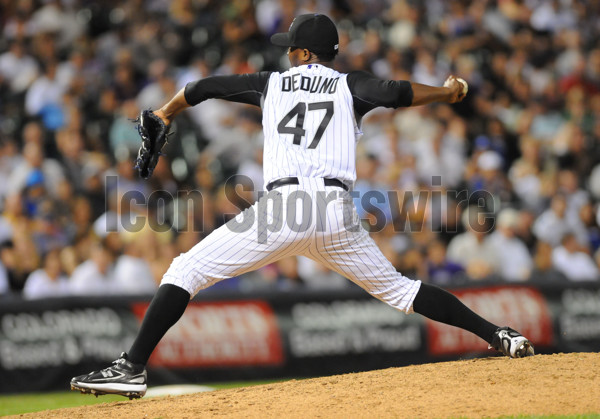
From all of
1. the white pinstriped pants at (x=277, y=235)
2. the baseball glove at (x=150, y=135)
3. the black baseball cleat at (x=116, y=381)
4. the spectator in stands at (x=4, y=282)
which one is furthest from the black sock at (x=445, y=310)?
the spectator in stands at (x=4, y=282)

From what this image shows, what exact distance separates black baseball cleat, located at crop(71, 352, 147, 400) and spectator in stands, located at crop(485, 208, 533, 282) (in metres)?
6.34

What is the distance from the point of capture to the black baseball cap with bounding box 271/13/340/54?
494 cm

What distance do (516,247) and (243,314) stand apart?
3662 mm

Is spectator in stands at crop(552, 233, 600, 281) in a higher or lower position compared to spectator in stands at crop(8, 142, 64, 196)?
lower

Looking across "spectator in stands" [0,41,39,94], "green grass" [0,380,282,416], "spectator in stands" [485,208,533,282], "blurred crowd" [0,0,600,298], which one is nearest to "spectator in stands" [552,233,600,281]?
"blurred crowd" [0,0,600,298]

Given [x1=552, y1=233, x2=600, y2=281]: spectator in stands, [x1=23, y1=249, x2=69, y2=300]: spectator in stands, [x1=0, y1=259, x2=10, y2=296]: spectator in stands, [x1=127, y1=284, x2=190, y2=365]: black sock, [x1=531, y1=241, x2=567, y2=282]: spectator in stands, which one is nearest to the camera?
[x1=127, y1=284, x2=190, y2=365]: black sock

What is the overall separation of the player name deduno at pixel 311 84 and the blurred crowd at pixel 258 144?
4553 millimetres

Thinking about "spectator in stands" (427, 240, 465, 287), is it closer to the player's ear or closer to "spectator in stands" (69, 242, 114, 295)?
"spectator in stands" (69, 242, 114, 295)

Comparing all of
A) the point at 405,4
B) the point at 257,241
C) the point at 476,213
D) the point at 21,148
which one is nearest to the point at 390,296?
the point at 257,241

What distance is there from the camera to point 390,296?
512cm

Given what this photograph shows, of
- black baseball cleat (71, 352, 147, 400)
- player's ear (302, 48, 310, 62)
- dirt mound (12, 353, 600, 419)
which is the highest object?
player's ear (302, 48, 310, 62)

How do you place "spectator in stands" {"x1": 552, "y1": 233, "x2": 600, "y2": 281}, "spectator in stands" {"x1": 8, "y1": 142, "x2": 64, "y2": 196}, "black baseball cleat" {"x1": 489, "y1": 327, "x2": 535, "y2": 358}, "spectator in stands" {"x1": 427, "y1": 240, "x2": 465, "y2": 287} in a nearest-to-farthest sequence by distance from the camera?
"black baseball cleat" {"x1": 489, "y1": 327, "x2": 535, "y2": 358} → "spectator in stands" {"x1": 427, "y1": 240, "x2": 465, "y2": 287} → "spectator in stands" {"x1": 8, "y1": 142, "x2": 64, "y2": 196} → "spectator in stands" {"x1": 552, "y1": 233, "x2": 600, "y2": 281}

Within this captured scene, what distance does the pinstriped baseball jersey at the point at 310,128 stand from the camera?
4.74 metres

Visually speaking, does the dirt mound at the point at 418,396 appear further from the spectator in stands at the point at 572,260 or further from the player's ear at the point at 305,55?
the spectator in stands at the point at 572,260
